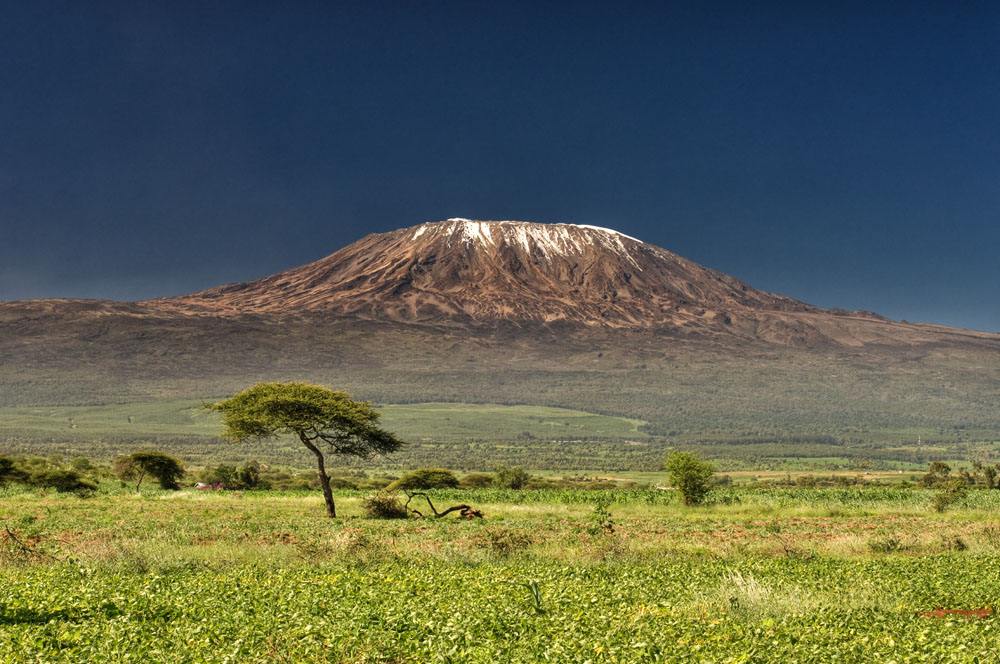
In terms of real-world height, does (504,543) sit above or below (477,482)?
above

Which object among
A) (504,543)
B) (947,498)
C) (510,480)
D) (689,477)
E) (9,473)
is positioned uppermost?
(504,543)

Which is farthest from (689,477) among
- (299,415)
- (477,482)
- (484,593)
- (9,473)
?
(9,473)

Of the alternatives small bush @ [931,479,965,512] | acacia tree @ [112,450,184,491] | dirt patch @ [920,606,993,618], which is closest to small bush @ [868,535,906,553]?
dirt patch @ [920,606,993,618]

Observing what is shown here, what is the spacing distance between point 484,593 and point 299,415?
24.3 meters

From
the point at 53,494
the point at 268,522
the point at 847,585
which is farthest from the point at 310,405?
the point at 847,585

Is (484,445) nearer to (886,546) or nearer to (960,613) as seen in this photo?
(886,546)

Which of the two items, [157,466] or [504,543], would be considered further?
[157,466]

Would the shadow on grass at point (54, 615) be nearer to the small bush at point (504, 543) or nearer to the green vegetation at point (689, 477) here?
the small bush at point (504, 543)

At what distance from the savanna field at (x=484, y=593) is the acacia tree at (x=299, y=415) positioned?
7320mm

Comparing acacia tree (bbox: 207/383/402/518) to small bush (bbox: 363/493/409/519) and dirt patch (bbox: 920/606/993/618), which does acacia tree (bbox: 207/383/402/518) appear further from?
dirt patch (bbox: 920/606/993/618)

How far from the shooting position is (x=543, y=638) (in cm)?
1114

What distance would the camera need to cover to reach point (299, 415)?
121 ft

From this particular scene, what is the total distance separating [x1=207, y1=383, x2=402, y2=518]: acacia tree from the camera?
120ft

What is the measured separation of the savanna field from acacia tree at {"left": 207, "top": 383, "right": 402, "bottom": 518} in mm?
7320
